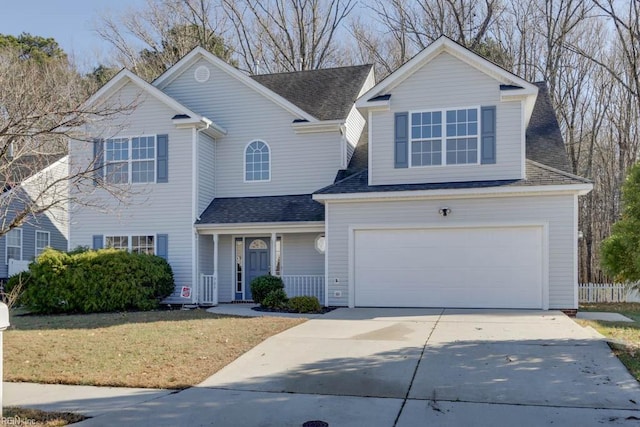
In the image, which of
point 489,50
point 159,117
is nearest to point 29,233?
point 159,117

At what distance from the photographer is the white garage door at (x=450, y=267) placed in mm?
13867

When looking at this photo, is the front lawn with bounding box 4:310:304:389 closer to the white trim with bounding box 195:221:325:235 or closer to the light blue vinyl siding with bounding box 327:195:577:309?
the light blue vinyl siding with bounding box 327:195:577:309

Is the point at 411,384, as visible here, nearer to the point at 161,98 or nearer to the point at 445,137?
the point at 445,137

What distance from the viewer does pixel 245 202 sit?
17.6m

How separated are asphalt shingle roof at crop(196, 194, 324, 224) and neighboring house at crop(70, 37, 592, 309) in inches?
2.5

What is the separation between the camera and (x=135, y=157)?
678 inches

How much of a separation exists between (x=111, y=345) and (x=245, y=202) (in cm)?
862

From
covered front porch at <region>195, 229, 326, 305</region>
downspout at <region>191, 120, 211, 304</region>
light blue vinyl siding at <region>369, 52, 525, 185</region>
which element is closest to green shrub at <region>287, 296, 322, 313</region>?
covered front porch at <region>195, 229, 326, 305</region>

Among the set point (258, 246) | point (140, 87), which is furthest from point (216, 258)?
point (140, 87)

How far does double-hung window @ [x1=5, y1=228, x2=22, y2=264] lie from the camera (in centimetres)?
2277

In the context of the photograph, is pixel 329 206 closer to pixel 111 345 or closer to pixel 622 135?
pixel 111 345

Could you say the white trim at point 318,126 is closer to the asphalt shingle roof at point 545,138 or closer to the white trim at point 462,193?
the white trim at point 462,193

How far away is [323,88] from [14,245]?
14.4 meters

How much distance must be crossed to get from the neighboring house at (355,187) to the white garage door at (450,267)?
0.09 feet
